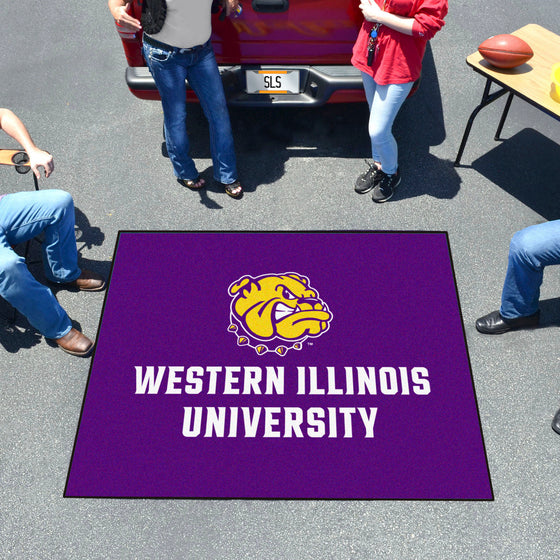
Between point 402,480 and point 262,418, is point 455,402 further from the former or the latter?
point 262,418

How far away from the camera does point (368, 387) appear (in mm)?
3229

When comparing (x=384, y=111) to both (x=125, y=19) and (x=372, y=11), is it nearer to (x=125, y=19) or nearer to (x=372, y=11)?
(x=372, y=11)

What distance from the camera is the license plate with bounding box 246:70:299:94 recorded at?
3.80 metres

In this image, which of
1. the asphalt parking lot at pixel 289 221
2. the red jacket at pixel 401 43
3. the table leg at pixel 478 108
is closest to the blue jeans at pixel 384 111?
the red jacket at pixel 401 43

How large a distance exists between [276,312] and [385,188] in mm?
1170

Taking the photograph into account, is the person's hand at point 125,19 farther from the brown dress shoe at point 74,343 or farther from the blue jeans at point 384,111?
the brown dress shoe at point 74,343

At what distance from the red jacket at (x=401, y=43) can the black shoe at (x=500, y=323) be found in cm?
141

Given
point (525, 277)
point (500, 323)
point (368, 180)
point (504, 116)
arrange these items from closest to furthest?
point (525, 277)
point (500, 323)
point (368, 180)
point (504, 116)

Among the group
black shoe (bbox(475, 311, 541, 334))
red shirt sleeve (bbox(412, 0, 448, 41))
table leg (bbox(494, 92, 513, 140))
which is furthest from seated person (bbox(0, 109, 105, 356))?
table leg (bbox(494, 92, 513, 140))

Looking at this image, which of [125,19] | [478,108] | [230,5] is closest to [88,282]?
[125,19]

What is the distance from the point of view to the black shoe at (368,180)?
4078 mm

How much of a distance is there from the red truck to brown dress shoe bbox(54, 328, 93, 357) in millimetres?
1602

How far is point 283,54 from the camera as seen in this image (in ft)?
12.5

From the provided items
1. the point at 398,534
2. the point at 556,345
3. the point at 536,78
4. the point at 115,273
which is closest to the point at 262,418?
the point at 398,534
